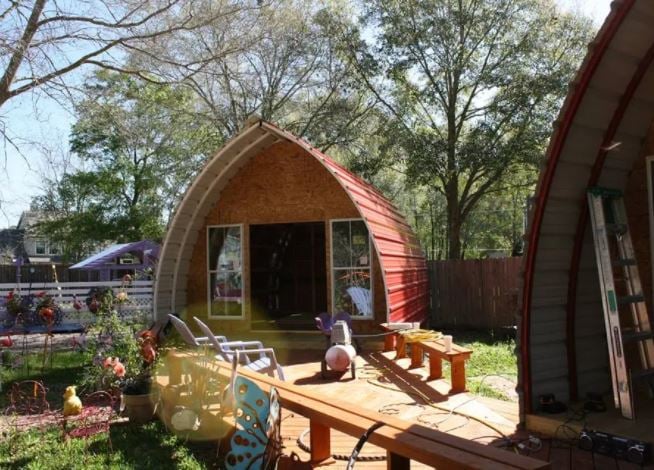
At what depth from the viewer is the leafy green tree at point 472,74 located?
625 inches

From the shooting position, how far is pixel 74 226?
2670 centimetres

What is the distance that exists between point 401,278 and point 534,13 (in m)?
10.3

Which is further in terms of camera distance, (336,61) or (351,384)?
(336,61)

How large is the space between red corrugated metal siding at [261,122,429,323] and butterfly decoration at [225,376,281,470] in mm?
5349

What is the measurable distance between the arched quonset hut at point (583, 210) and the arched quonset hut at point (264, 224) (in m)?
4.93

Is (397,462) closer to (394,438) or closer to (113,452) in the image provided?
(394,438)

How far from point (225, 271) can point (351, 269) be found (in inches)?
112

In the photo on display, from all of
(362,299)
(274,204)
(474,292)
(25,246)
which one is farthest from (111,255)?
(25,246)

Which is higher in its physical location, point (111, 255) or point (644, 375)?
point (111, 255)

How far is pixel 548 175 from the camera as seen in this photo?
4.31m

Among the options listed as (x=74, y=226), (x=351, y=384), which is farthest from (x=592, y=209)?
(x=74, y=226)

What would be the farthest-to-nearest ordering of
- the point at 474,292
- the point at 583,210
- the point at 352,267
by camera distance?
the point at 474,292 → the point at 352,267 → the point at 583,210

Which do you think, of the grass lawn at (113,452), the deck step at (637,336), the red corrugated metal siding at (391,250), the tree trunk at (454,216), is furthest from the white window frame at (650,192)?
the tree trunk at (454,216)

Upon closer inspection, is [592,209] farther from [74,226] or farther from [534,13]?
[74,226]
